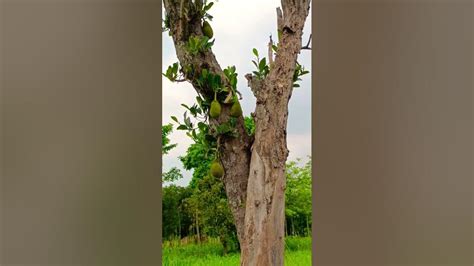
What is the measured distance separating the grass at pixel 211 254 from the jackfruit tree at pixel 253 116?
0.69 metres

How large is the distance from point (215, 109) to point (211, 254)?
1.22 meters

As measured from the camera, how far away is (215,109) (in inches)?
86.9

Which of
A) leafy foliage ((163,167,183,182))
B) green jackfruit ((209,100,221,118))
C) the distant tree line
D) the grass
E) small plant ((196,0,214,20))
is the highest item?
small plant ((196,0,214,20))

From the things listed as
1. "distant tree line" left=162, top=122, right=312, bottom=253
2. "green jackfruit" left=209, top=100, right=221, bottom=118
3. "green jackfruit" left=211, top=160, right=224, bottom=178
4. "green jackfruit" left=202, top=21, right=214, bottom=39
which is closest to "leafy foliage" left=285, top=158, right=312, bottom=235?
"distant tree line" left=162, top=122, right=312, bottom=253

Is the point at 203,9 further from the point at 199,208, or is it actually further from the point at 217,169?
the point at 199,208

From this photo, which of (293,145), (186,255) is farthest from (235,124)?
(186,255)

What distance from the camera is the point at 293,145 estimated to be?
279 cm

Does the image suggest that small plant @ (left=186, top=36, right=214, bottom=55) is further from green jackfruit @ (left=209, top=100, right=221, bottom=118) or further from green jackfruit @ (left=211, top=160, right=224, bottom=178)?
green jackfruit @ (left=211, top=160, right=224, bottom=178)

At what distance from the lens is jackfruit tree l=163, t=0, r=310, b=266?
2.20 metres

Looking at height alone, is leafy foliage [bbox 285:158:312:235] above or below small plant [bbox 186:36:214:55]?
below

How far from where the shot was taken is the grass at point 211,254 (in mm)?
2934

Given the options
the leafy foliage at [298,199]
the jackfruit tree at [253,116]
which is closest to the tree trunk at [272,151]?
the jackfruit tree at [253,116]
